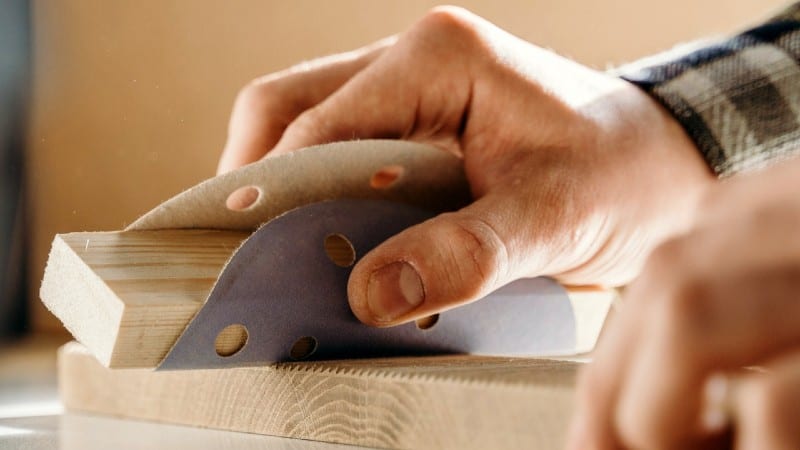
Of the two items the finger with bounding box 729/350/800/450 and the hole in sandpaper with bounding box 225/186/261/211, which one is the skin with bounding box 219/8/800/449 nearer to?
the hole in sandpaper with bounding box 225/186/261/211

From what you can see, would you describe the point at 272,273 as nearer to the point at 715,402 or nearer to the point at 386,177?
the point at 386,177

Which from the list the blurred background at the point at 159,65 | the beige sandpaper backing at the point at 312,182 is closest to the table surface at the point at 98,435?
the beige sandpaper backing at the point at 312,182

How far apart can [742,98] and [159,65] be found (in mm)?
688

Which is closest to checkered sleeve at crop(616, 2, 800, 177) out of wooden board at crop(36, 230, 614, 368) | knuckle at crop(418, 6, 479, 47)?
knuckle at crop(418, 6, 479, 47)

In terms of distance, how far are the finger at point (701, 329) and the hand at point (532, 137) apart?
380 millimetres

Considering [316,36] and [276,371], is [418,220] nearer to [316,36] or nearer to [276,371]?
[276,371]

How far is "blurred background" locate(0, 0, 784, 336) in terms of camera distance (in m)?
1.42

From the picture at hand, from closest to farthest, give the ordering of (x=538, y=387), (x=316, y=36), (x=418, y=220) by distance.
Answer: (x=538, y=387)
(x=418, y=220)
(x=316, y=36)

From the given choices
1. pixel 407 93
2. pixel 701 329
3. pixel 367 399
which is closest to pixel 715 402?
pixel 701 329

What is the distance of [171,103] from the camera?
5.36ft

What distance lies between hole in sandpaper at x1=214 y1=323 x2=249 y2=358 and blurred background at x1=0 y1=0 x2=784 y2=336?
673 mm

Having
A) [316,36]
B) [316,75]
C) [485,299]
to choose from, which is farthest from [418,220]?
[316,36]

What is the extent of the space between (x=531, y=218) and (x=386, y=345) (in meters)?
0.12

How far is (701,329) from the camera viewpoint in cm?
21
